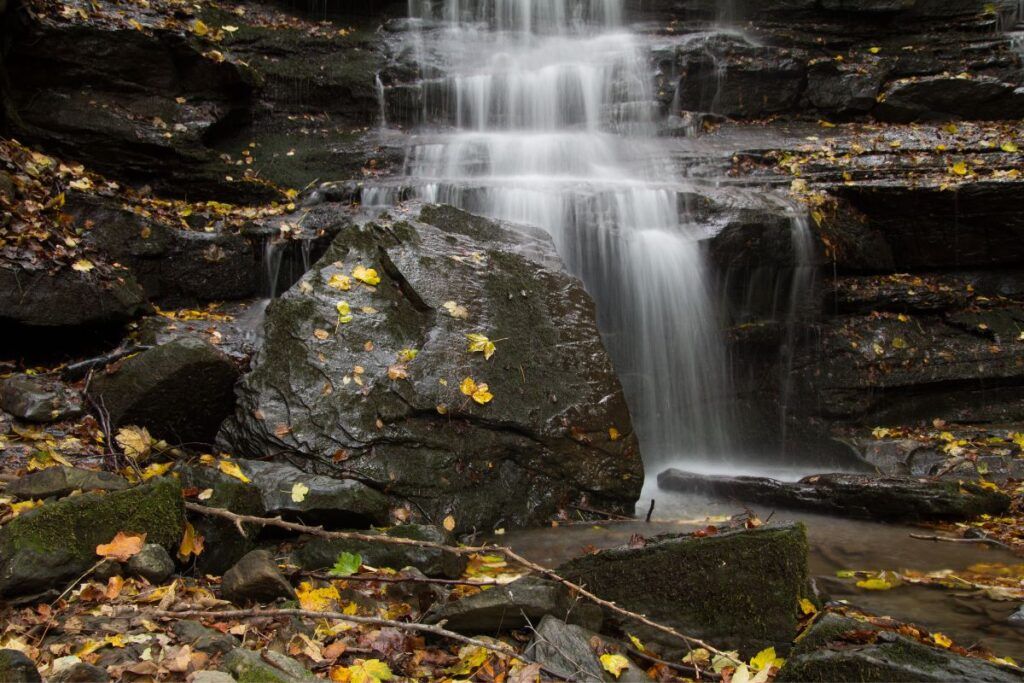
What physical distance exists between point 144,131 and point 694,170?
7166 millimetres

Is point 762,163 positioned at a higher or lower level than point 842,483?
higher

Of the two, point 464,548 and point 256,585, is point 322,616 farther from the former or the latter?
point 464,548

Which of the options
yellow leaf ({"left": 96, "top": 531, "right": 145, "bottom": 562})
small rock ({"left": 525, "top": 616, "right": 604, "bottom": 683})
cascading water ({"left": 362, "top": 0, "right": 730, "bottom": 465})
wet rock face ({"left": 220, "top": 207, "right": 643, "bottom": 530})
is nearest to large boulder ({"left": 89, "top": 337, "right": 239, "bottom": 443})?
wet rock face ({"left": 220, "top": 207, "right": 643, "bottom": 530})

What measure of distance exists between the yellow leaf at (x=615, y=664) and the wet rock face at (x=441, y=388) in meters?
1.77

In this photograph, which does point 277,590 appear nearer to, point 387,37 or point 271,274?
point 271,274

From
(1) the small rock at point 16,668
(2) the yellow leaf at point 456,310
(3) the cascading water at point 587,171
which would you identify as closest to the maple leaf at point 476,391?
(2) the yellow leaf at point 456,310

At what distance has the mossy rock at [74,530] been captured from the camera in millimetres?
2395

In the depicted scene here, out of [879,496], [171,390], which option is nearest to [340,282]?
[171,390]

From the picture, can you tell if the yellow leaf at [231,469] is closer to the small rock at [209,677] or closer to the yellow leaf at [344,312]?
the yellow leaf at [344,312]

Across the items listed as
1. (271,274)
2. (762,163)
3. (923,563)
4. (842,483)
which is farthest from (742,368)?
(271,274)

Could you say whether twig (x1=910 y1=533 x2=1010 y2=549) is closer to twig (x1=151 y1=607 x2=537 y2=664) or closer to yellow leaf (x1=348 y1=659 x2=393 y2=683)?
twig (x1=151 y1=607 x2=537 y2=664)

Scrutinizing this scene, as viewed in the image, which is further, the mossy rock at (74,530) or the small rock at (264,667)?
the mossy rock at (74,530)

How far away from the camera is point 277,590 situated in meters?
2.75

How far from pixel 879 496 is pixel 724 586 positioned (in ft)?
9.84
